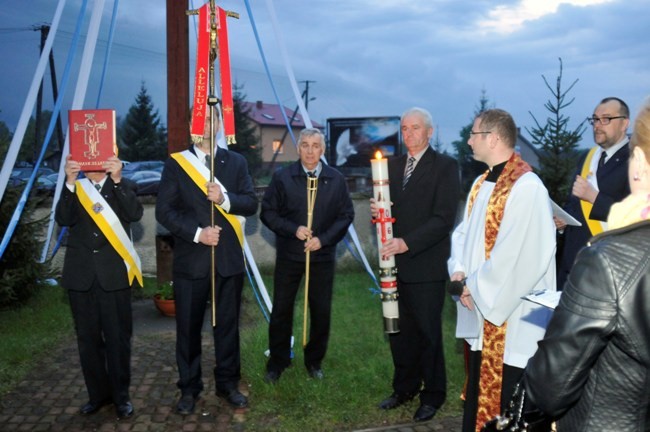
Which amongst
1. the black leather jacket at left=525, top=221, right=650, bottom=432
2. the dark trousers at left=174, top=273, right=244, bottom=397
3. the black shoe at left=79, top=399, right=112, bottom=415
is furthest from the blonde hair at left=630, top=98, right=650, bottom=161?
the black shoe at left=79, top=399, right=112, bottom=415

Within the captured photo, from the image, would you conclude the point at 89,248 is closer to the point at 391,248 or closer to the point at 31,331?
the point at 391,248

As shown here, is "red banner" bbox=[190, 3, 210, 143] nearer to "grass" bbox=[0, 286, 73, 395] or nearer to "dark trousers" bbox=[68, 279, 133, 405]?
"dark trousers" bbox=[68, 279, 133, 405]

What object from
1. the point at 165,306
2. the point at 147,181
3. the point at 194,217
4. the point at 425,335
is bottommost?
the point at 165,306

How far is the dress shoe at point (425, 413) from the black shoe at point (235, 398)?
1334 mm

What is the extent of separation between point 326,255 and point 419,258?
0.99 m

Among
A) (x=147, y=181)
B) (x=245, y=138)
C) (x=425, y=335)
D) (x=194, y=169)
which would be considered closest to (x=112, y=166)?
(x=194, y=169)

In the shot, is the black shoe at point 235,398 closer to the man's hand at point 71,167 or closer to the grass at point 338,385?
the grass at point 338,385

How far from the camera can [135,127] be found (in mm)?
51250

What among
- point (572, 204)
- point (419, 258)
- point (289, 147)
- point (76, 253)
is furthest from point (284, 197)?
point (289, 147)

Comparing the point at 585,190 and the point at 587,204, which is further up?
the point at 585,190

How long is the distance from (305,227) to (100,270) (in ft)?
5.48

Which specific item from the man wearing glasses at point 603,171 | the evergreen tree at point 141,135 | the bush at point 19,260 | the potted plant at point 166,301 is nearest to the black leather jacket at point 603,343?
the man wearing glasses at point 603,171

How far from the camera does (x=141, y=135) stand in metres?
51.2

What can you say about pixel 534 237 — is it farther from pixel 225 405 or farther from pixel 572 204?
pixel 225 405
